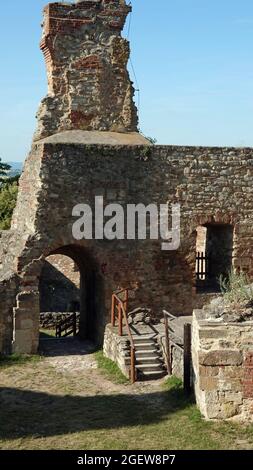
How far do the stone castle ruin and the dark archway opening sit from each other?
0.09 feet

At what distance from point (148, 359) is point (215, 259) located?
4430 mm

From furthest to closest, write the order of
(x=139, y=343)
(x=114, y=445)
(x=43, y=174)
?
(x=43, y=174)
(x=139, y=343)
(x=114, y=445)

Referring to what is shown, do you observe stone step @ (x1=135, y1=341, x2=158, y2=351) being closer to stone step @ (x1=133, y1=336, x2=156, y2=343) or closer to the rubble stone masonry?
stone step @ (x1=133, y1=336, x2=156, y2=343)

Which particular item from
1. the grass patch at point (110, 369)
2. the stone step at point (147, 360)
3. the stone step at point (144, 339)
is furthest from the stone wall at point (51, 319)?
the stone step at point (147, 360)

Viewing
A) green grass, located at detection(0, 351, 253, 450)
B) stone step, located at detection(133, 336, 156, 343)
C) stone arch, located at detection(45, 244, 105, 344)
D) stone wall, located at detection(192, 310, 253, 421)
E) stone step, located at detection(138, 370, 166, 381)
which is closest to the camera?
green grass, located at detection(0, 351, 253, 450)

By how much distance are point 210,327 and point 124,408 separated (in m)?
2.18

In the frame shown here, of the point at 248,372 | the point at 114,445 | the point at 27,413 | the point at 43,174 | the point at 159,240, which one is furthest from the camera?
the point at 159,240

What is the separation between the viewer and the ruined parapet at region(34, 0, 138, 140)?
52.4ft

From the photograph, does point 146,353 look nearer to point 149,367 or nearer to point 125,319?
point 149,367

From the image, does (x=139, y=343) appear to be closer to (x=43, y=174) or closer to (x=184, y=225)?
(x=184, y=225)

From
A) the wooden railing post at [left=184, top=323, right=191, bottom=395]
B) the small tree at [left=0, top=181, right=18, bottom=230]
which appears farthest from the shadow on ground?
the small tree at [left=0, top=181, right=18, bottom=230]

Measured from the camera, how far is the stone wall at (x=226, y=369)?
9289 mm

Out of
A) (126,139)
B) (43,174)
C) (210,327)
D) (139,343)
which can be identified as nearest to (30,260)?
(43,174)

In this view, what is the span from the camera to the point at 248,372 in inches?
365
